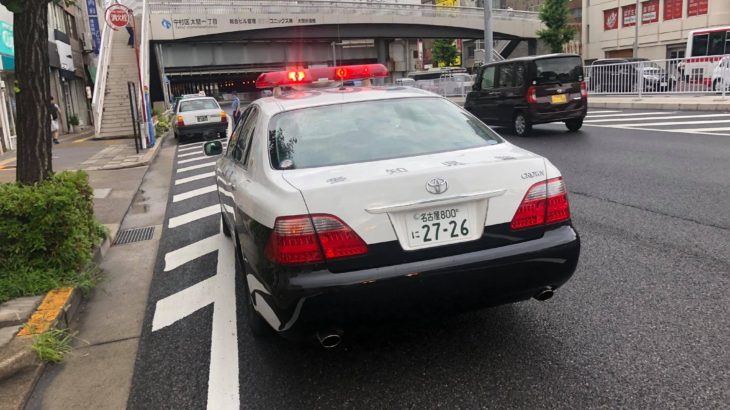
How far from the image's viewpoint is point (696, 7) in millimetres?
40156

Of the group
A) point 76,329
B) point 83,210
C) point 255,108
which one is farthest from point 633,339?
point 83,210

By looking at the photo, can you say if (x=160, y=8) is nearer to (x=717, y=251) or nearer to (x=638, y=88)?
(x=638, y=88)

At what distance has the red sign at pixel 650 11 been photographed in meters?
43.7

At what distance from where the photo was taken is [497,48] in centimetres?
6347

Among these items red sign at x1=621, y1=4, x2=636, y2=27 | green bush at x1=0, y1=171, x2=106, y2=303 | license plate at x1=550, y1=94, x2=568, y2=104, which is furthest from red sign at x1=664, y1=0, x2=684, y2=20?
green bush at x1=0, y1=171, x2=106, y2=303

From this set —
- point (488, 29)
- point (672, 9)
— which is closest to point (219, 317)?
point (488, 29)

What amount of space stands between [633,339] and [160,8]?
4268 cm

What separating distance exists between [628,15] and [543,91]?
39667mm

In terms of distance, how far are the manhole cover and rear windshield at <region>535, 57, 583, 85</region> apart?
29.7 ft

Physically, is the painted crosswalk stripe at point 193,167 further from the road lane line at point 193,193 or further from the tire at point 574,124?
the tire at point 574,124

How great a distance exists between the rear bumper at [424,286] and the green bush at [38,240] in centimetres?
257

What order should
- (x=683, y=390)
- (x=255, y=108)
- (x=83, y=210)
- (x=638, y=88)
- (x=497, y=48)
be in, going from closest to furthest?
(x=683, y=390)
(x=255, y=108)
(x=83, y=210)
(x=638, y=88)
(x=497, y=48)

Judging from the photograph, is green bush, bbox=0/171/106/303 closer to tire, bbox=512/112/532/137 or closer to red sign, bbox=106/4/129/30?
tire, bbox=512/112/532/137

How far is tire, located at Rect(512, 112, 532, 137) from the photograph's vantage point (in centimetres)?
1320
